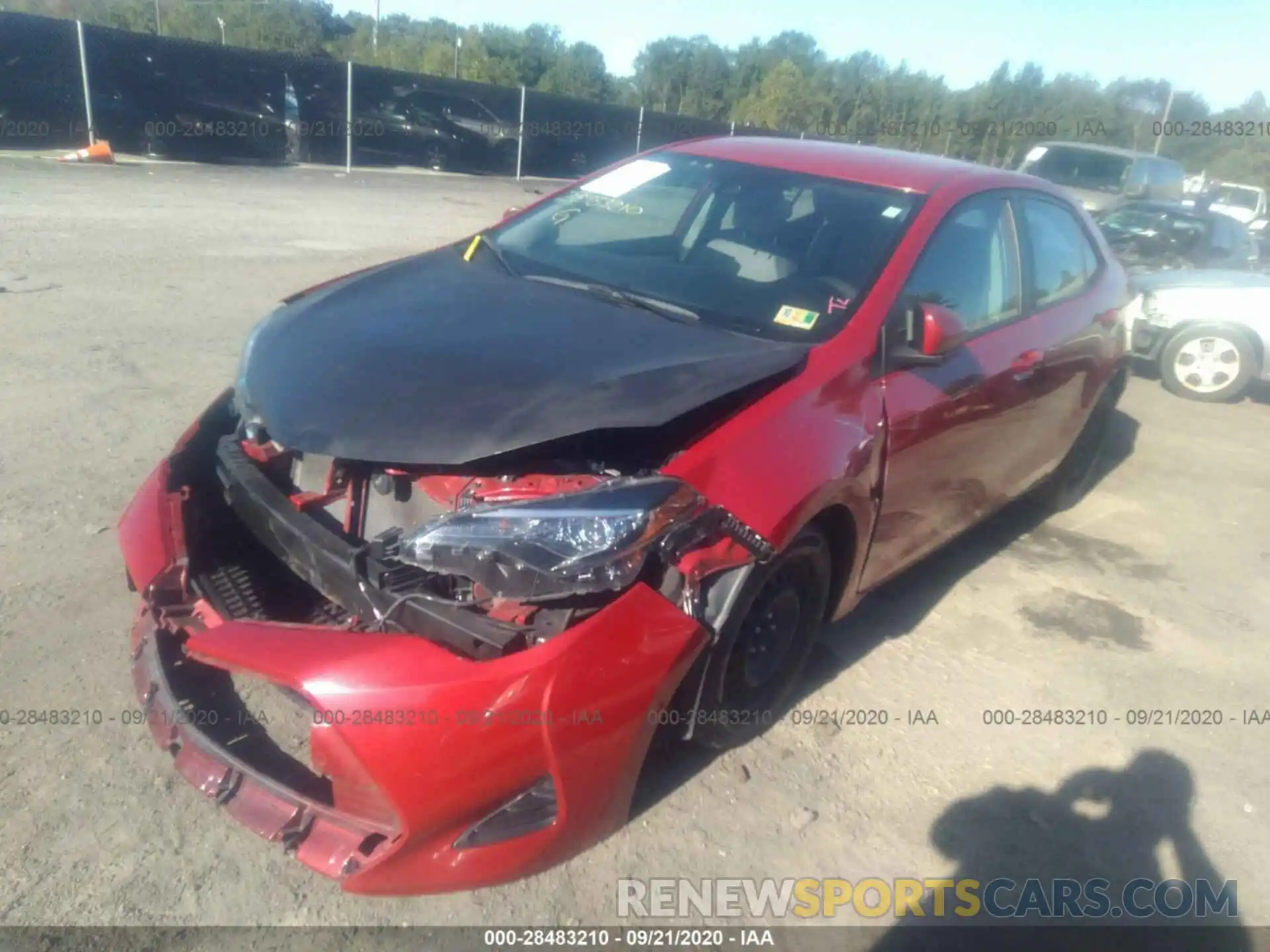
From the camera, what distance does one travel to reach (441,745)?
2021 mm

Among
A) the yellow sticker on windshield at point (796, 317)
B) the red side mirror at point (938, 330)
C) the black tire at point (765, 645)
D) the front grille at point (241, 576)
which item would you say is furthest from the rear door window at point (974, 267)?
the front grille at point (241, 576)

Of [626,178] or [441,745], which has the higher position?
[626,178]

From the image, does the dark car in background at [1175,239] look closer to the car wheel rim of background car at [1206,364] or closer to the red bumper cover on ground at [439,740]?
the car wheel rim of background car at [1206,364]

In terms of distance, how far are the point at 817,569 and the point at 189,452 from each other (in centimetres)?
197

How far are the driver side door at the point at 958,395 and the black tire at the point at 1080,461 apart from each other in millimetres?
1121

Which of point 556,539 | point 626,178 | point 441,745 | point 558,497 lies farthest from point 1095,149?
point 441,745

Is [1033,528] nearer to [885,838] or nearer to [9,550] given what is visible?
[885,838]

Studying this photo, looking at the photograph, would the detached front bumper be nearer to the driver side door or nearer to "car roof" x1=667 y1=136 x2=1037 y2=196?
the driver side door

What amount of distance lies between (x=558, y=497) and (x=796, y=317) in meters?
1.16

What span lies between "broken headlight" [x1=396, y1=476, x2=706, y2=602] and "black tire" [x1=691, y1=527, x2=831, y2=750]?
0.39m

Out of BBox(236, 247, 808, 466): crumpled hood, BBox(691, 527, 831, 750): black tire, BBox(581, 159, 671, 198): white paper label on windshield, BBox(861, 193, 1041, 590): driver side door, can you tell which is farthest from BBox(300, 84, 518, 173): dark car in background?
BBox(691, 527, 831, 750): black tire

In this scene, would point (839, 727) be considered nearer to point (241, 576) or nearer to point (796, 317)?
point (796, 317)

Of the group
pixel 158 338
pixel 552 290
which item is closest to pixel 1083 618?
pixel 552 290

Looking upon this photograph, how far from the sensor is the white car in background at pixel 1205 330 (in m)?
7.65
